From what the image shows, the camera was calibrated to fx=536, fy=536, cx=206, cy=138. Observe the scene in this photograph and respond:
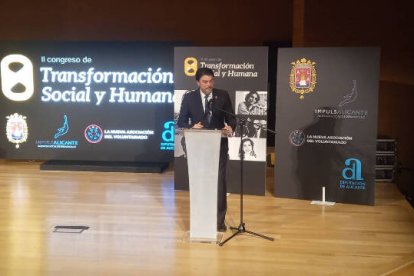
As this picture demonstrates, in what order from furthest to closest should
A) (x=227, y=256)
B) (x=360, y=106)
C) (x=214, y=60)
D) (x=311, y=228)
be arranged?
(x=214, y=60)
(x=360, y=106)
(x=311, y=228)
(x=227, y=256)

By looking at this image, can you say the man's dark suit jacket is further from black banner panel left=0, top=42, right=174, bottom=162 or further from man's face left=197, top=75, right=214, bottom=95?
black banner panel left=0, top=42, right=174, bottom=162

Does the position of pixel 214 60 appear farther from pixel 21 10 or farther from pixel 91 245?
pixel 21 10

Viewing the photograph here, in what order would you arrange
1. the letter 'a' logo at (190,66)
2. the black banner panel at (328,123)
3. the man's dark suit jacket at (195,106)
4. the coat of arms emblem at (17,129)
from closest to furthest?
1. the man's dark suit jacket at (195,106)
2. the black banner panel at (328,123)
3. the letter 'a' logo at (190,66)
4. the coat of arms emblem at (17,129)

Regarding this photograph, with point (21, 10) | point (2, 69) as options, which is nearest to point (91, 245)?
point (2, 69)

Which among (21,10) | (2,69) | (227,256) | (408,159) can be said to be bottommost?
(227,256)

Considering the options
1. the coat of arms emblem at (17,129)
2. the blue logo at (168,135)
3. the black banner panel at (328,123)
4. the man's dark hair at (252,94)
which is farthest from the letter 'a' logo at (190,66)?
the coat of arms emblem at (17,129)

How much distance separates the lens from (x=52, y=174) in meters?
8.25

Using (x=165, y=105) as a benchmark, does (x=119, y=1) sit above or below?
above

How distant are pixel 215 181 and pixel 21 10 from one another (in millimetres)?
6047

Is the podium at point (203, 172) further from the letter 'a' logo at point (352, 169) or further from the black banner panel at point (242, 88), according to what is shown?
the letter 'a' logo at point (352, 169)

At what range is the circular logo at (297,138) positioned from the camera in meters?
6.69

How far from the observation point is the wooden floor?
458 cm

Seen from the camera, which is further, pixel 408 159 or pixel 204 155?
pixel 408 159

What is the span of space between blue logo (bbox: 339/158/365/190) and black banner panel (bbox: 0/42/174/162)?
9.95ft
